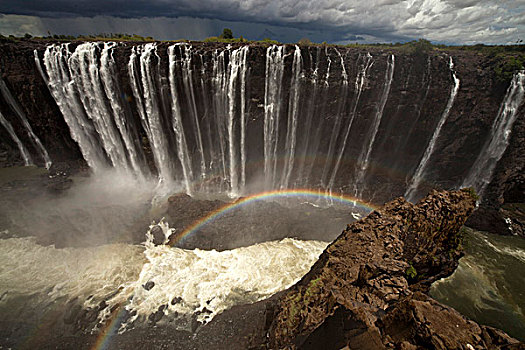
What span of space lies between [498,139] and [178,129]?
22.1 m

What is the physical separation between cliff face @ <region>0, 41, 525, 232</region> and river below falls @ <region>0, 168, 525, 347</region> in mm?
5050

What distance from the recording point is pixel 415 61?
55.9 feet

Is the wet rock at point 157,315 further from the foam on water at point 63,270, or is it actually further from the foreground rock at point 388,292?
the foreground rock at point 388,292

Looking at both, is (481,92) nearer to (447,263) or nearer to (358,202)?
(358,202)

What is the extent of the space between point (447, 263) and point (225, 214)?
11.1 meters

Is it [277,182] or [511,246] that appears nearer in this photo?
[511,246]

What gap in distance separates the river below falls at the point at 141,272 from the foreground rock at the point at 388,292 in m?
4.59

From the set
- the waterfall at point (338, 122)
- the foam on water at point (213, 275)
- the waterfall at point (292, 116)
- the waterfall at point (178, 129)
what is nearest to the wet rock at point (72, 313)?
the foam on water at point (213, 275)

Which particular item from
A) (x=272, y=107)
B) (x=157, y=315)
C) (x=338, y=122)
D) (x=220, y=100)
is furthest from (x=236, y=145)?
(x=157, y=315)

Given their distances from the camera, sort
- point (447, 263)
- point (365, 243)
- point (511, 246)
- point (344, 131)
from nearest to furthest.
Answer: point (365, 243)
point (447, 263)
point (511, 246)
point (344, 131)

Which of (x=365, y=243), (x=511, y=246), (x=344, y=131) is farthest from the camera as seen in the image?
(x=344, y=131)

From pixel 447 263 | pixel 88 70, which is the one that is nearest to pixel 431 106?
pixel 447 263

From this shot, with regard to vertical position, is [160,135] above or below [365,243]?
below

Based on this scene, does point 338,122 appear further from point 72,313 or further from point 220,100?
point 72,313
